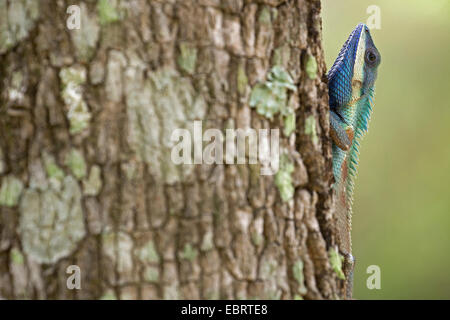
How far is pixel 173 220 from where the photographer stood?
1.20 metres

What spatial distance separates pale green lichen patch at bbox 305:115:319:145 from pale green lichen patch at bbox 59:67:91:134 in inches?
23.4

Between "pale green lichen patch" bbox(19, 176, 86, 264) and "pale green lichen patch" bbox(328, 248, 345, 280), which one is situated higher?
"pale green lichen patch" bbox(19, 176, 86, 264)

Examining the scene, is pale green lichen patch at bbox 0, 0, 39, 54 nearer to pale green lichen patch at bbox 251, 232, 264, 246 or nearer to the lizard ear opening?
pale green lichen patch at bbox 251, 232, 264, 246

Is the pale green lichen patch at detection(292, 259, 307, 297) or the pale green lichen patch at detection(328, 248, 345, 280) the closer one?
the pale green lichen patch at detection(292, 259, 307, 297)

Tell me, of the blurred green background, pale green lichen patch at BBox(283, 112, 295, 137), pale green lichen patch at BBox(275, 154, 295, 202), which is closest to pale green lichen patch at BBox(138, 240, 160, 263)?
pale green lichen patch at BBox(275, 154, 295, 202)

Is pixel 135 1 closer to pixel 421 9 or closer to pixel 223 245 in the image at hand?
pixel 223 245

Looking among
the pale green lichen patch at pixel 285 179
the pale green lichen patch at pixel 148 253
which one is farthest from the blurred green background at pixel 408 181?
the pale green lichen patch at pixel 148 253

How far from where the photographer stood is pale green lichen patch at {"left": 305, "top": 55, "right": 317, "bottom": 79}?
1.40 m

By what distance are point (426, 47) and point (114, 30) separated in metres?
5.36

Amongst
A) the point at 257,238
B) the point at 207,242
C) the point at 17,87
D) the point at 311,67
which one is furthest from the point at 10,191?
the point at 311,67

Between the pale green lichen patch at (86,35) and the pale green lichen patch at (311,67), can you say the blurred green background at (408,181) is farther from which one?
the pale green lichen patch at (86,35)

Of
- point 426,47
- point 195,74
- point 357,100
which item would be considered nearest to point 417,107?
point 426,47

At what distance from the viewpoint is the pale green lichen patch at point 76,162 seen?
3.86 feet
